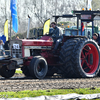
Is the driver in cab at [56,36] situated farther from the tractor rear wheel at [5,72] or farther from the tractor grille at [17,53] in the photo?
the tractor rear wheel at [5,72]

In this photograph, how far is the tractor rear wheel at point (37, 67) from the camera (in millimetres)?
8906

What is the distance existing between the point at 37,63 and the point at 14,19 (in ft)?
25.7

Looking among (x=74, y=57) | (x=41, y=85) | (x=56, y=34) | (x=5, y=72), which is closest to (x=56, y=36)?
(x=56, y=34)

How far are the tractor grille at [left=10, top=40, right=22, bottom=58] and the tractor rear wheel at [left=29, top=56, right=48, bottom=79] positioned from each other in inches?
31.8

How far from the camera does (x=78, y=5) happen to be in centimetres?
4838

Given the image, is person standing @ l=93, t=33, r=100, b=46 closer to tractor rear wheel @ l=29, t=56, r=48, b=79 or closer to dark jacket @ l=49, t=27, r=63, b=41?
dark jacket @ l=49, t=27, r=63, b=41

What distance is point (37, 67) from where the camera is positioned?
9172 mm

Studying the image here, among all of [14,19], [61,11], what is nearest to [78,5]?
[61,11]

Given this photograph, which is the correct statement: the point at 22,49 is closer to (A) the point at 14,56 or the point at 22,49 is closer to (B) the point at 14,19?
(A) the point at 14,56

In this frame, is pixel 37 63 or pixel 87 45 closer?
pixel 37 63

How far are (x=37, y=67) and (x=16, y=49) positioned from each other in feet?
3.38

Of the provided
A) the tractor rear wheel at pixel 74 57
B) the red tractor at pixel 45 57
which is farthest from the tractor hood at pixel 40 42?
the tractor rear wheel at pixel 74 57

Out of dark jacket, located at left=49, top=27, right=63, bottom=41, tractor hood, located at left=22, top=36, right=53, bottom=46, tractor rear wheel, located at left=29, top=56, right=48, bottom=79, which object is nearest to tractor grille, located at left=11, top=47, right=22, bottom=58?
tractor hood, located at left=22, top=36, right=53, bottom=46

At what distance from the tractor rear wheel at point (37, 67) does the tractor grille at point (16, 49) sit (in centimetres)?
81
